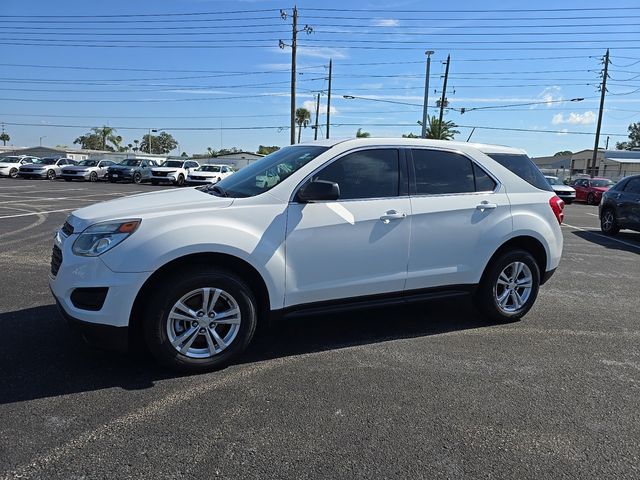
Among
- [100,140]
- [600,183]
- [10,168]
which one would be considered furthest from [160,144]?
[600,183]

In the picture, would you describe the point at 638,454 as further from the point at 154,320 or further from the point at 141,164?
the point at 141,164

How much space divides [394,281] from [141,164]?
1283 inches

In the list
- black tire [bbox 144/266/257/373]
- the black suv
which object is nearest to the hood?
black tire [bbox 144/266/257/373]

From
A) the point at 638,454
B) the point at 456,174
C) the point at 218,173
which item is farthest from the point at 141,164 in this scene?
the point at 638,454

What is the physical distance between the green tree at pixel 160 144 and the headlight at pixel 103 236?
139043 millimetres

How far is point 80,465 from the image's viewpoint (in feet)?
8.71

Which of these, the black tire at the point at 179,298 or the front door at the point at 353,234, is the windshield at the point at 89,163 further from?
the black tire at the point at 179,298

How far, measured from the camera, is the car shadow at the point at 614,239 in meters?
10.8

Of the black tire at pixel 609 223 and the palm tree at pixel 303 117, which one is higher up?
the palm tree at pixel 303 117

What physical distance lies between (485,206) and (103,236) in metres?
3.38

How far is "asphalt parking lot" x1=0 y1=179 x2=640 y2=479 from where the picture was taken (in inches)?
108

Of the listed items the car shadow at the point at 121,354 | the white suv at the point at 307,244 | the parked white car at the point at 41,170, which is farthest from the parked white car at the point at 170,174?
the white suv at the point at 307,244

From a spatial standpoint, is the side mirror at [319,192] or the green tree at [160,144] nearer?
the side mirror at [319,192]

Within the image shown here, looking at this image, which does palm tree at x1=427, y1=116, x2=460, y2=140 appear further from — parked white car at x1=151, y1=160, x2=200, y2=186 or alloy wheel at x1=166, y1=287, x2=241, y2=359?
alloy wheel at x1=166, y1=287, x2=241, y2=359
